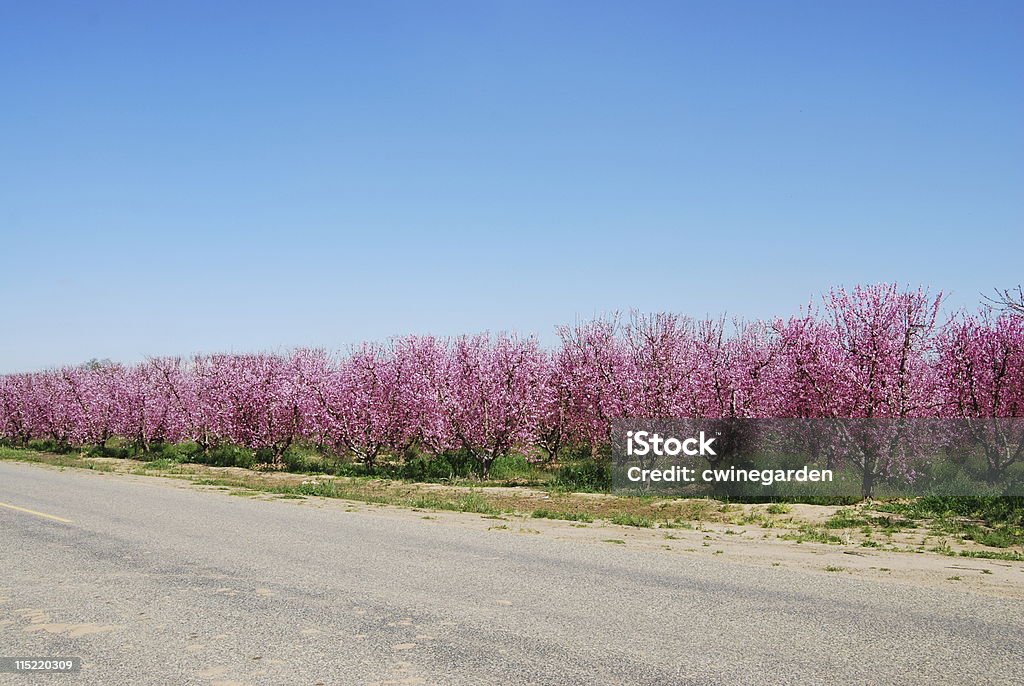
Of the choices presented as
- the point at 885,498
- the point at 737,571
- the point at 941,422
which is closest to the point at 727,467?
the point at 885,498

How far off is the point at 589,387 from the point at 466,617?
61.9 ft

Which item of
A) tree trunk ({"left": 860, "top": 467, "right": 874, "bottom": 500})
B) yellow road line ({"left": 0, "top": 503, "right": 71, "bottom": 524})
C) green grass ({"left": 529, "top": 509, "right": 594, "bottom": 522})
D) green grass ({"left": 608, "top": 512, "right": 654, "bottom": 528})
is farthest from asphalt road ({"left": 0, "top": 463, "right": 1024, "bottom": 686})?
tree trunk ({"left": 860, "top": 467, "right": 874, "bottom": 500})

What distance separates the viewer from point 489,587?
8922 mm

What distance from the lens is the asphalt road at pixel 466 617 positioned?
6.16 meters

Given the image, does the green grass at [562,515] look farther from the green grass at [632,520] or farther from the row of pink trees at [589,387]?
the row of pink trees at [589,387]

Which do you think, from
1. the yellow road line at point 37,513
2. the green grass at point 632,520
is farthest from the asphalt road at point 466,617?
the green grass at point 632,520

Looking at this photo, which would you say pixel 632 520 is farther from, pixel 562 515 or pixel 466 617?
pixel 466 617

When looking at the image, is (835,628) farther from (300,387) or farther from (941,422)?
(300,387)

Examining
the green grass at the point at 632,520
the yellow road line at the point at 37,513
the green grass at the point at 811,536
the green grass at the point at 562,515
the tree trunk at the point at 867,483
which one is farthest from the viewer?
the tree trunk at the point at 867,483

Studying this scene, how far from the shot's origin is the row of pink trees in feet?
64.1

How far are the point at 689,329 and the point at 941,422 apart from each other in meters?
9.29

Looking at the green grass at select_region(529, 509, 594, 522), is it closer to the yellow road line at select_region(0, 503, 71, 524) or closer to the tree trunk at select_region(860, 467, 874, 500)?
the tree trunk at select_region(860, 467, 874, 500)

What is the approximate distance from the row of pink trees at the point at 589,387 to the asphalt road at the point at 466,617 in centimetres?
1019

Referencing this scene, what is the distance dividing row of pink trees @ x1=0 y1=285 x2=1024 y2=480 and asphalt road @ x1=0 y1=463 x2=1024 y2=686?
10189 millimetres
